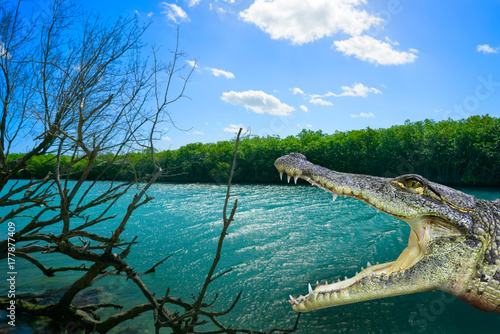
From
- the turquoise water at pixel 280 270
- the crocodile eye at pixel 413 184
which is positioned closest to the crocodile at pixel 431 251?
the crocodile eye at pixel 413 184

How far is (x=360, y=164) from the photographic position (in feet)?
89.2

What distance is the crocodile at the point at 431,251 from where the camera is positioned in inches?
105

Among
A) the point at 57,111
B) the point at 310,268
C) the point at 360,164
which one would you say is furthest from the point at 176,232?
the point at 360,164

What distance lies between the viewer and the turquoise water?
10.3 feet

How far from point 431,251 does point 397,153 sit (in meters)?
25.3

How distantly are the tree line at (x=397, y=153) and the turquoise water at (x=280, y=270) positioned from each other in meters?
→ 7.88

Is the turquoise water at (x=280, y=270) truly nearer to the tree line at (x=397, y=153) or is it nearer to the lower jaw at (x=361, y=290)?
the lower jaw at (x=361, y=290)

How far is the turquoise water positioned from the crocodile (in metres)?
0.59

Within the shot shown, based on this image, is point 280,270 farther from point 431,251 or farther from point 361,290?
point 431,251

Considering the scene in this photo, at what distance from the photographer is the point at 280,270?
4.78 metres

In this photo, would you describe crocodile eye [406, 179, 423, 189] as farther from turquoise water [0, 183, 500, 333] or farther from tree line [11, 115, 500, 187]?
tree line [11, 115, 500, 187]

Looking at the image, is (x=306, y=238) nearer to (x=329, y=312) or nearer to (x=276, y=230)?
(x=276, y=230)

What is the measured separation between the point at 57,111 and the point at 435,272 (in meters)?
4.39

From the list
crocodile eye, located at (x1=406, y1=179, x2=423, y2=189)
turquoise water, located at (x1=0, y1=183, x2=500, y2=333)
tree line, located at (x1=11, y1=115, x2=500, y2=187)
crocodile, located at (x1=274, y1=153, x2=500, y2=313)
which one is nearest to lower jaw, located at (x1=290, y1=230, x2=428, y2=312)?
crocodile, located at (x1=274, y1=153, x2=500, y2=313)
